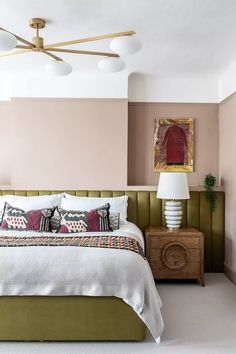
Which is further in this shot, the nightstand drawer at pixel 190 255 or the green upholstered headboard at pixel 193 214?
the green upholstered headboard at pixel 193 214

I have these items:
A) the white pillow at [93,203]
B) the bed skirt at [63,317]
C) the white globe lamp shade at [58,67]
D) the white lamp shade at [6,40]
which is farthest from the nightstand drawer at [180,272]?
the white lamp shade at [6,40]

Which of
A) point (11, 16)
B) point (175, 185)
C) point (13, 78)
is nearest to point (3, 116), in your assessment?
point (13, 78)

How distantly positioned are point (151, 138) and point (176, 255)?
1.64 meters

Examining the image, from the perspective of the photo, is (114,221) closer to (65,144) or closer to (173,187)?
(173,187)

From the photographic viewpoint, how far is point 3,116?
5.27 meters

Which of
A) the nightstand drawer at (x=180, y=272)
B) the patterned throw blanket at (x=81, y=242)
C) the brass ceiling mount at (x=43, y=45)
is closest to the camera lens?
the brass ceiling mount at (x=43, y=45)

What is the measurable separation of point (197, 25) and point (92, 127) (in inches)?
82.3

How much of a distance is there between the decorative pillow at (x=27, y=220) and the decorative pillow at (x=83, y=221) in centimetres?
18

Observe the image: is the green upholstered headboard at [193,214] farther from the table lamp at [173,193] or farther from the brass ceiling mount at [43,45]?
the brass ceiling mount at [43,45]

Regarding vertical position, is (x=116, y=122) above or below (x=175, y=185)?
above

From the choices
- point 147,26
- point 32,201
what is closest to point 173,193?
point 32,201

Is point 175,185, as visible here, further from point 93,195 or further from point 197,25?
point 197,25

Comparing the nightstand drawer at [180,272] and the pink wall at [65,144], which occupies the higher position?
the pink wall at [65,144]

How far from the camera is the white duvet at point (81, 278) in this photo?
291cm
